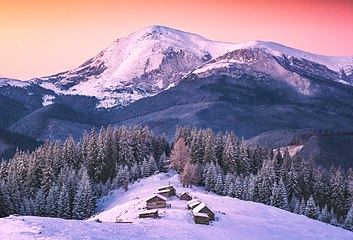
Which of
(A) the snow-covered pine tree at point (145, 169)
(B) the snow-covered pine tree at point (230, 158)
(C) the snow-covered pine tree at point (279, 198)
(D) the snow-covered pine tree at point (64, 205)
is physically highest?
(B) the snow-covered pine tree at point (230, 158)

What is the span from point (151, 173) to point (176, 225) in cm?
5532

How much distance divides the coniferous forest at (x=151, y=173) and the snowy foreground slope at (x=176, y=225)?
29.1 ft

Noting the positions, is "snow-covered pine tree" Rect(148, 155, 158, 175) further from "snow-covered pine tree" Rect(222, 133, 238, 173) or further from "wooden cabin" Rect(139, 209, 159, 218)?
"wooden cabin" Rect(139, 209, 159, 218)

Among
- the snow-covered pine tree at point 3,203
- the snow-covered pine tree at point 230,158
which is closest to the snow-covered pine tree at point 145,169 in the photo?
the snow-covered pine tree at point 230,158

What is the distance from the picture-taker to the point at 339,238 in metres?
64.2

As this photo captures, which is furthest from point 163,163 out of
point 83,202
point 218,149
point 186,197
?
point 186,197

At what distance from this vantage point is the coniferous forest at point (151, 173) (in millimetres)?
89500

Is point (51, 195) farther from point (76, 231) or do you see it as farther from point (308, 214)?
point (308, 214)

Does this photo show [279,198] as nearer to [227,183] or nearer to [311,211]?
[311,211]

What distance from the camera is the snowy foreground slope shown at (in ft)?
144

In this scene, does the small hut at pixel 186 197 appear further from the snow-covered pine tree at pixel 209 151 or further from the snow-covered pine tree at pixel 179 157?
the snow-covered pine tree at pixel 209 151

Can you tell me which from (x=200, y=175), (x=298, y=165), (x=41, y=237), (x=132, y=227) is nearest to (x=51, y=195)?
(x=200, y=175)

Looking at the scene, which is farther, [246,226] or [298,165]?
[298,165]

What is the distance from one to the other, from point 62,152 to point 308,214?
61.3 metres
